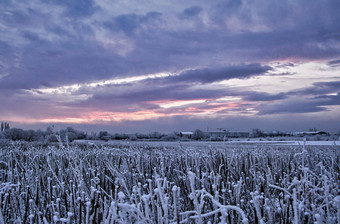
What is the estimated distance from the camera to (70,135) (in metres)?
25.7

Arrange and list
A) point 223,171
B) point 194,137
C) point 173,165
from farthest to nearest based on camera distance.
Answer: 1. point 194,137
2. point 173,165
3. point 223,171

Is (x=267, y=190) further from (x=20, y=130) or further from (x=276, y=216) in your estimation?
(x=20, y=130)

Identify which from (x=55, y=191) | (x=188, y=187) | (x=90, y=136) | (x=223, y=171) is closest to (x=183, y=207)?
(x=188, y=187)

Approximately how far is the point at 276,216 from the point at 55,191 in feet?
10.2

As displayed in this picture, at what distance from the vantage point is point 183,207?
3.80 meters

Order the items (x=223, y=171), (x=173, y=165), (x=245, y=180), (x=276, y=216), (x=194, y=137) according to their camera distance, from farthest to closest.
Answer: (x=194, y=137), (x=173, y=165), (x=223, y=171), (x=245, y=180), (x=276, y=216)

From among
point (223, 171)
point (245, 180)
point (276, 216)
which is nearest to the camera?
point (276, 216)

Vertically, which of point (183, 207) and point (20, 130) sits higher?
point (20, 130)

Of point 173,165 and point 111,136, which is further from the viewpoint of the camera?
point 111,136

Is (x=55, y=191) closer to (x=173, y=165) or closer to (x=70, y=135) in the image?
(x=173, y=165)

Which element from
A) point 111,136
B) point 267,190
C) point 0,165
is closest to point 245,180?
point 267,190

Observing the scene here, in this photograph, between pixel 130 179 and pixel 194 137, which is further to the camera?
pixel 194 137

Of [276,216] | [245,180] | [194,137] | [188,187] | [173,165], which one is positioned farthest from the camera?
[194,137]

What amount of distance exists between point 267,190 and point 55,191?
10.5 feet
